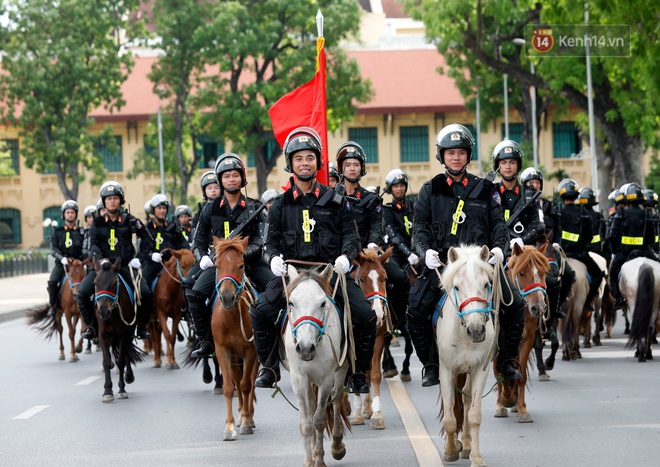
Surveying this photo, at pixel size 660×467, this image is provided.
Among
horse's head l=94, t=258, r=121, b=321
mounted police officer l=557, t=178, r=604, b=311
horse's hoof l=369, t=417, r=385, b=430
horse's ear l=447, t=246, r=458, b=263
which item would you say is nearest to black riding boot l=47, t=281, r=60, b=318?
horse's head l=94, t=258, r=121, b=321

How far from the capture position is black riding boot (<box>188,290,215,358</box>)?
12594mm

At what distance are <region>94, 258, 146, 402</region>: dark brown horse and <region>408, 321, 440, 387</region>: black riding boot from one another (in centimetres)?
558

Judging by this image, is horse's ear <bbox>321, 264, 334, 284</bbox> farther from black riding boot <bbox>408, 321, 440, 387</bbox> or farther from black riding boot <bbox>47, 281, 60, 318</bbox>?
black riding boot <bbox>47, 281, 60, 318</bbox>

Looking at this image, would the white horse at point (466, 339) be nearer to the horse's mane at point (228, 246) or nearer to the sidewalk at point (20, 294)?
the horse's mane at point (228, 246)

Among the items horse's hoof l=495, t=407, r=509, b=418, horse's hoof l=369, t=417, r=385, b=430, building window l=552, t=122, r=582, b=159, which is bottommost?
horse's hoof l=495, t=407, r=509, b=418

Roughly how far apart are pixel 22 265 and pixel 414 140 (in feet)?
78.8

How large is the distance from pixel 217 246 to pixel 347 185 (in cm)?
266

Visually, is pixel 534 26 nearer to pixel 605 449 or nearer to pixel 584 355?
pixel 584 355

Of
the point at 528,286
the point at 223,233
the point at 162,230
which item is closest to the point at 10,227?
the point at 162,230

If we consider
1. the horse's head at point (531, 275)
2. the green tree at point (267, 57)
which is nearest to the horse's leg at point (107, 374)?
the horse's head at point (531, 275)

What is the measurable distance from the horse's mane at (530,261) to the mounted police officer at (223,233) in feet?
8.23

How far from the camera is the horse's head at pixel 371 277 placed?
39.2 feet

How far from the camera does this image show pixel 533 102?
53.1m

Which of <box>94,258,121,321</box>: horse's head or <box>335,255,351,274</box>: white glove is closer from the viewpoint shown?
<box>335,255,351,274</box>: white glove
